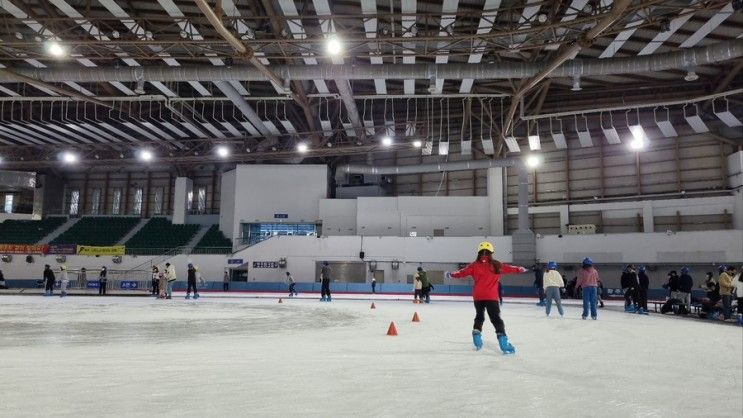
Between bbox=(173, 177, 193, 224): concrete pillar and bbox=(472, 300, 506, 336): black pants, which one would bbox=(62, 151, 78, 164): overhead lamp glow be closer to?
bbox=(173, 177, 193, 224): concrete pillar

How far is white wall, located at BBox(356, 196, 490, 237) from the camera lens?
30.1 meters

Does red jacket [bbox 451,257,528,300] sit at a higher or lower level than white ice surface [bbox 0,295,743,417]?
higher

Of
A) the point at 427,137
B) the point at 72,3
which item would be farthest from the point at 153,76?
the point at 427,137

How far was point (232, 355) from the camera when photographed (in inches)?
211

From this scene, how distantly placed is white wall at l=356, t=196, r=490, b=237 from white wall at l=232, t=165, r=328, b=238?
339 centimetres

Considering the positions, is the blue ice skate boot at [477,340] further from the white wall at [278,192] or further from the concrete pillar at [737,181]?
the white wall at [278,192]

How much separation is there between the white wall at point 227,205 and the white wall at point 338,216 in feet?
22.1

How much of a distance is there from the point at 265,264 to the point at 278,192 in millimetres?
5407

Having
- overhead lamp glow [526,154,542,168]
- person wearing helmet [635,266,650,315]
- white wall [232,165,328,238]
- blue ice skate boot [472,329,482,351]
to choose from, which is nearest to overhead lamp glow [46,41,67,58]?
blue ice skate boot [472,329,482,351]

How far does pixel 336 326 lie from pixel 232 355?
3.93m

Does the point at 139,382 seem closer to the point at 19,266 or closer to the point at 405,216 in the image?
the point at 405,216

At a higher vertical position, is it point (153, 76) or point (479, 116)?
point (479, 116)

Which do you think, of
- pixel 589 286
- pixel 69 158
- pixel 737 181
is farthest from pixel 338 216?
pixel 737 181

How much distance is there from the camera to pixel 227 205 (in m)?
33.9
